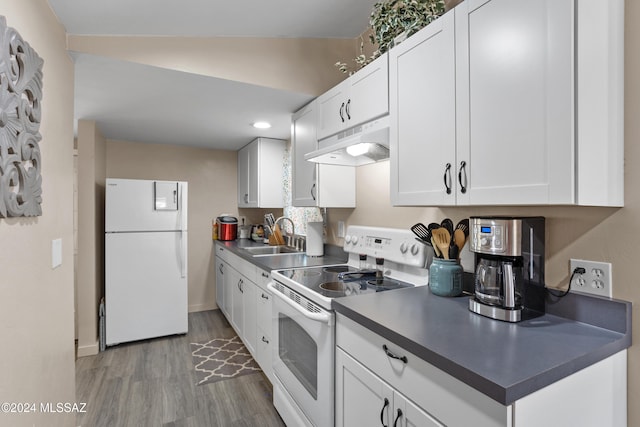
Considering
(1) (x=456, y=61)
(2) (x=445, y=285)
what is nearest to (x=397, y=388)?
(2) (x=445, y=285)

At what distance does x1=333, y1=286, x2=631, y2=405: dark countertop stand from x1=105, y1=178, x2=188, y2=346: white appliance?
250 cm

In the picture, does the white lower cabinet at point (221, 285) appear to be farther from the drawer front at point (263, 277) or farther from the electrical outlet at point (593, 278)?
the electrical outlet at point (593, 278)

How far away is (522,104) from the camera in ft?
3.36

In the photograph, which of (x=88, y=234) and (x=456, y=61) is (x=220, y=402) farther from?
(x=456, y=61)

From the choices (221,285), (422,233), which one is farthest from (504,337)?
(221,285)

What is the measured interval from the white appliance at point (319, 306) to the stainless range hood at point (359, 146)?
0.47 metres

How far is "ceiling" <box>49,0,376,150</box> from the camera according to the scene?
164cm

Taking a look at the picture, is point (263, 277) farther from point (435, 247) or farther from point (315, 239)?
point (435, 247)

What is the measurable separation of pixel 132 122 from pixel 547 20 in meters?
3.13

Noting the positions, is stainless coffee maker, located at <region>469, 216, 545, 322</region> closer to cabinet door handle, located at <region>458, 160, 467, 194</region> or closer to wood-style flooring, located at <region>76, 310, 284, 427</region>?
cabinet door handle, located at <region>458, 160, 467, 194</region>

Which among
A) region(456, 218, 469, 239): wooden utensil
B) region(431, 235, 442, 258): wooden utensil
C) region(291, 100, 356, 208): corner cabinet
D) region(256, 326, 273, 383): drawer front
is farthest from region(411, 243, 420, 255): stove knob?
region(256, 326, 273, 383): drawer front

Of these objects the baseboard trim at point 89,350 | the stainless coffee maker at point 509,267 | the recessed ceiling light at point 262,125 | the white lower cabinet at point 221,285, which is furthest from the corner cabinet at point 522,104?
the baseboard trim at point 89,350

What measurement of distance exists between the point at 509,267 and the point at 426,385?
0.51m

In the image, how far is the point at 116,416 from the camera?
2.04 metres
